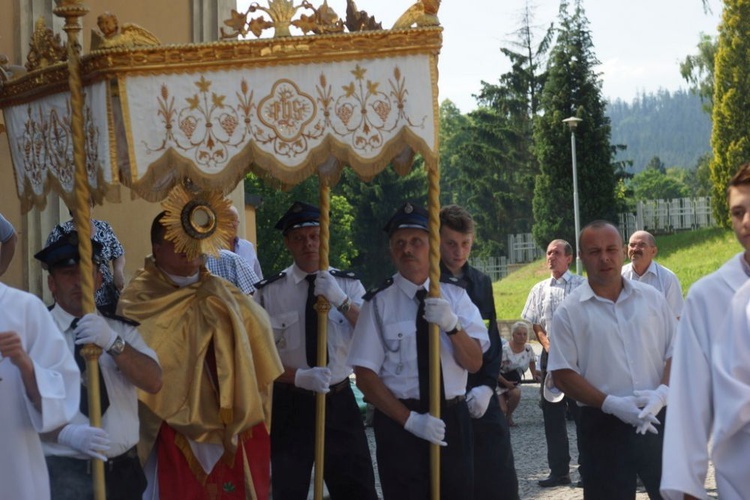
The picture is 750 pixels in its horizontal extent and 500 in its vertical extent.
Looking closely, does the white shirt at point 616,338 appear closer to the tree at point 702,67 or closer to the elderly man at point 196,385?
the elderly man at point 196,385

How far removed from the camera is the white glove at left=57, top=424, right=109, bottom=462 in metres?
5.39

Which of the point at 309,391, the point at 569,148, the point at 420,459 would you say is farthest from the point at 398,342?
the point at 569,148

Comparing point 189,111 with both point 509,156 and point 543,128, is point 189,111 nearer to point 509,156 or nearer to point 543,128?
point 543,128

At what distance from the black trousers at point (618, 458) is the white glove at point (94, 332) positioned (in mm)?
2719

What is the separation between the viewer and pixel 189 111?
584 cm

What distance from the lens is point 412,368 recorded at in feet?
21.3

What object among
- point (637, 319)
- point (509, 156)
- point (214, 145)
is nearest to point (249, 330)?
point (214, 145)

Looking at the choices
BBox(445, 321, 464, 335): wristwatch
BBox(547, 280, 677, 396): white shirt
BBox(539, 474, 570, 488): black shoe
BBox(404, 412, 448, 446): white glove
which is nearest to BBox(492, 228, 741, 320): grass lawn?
BBox(539, 474, 570, 488): black shoe

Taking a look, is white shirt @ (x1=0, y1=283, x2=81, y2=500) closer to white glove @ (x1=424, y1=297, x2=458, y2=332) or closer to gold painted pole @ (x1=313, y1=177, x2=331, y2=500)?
white glove @ (x1=424, y1=297, x2=458, y2=332)

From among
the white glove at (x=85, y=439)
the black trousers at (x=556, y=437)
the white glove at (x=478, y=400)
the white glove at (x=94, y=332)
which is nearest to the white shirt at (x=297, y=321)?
the white glove at (x=478, y=400)

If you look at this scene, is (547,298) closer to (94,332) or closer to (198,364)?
(198,364)

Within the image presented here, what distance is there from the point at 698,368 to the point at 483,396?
2.85 meters

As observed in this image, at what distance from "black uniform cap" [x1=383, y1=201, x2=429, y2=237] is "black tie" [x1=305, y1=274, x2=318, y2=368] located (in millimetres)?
835

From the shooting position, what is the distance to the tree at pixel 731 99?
45406mm
